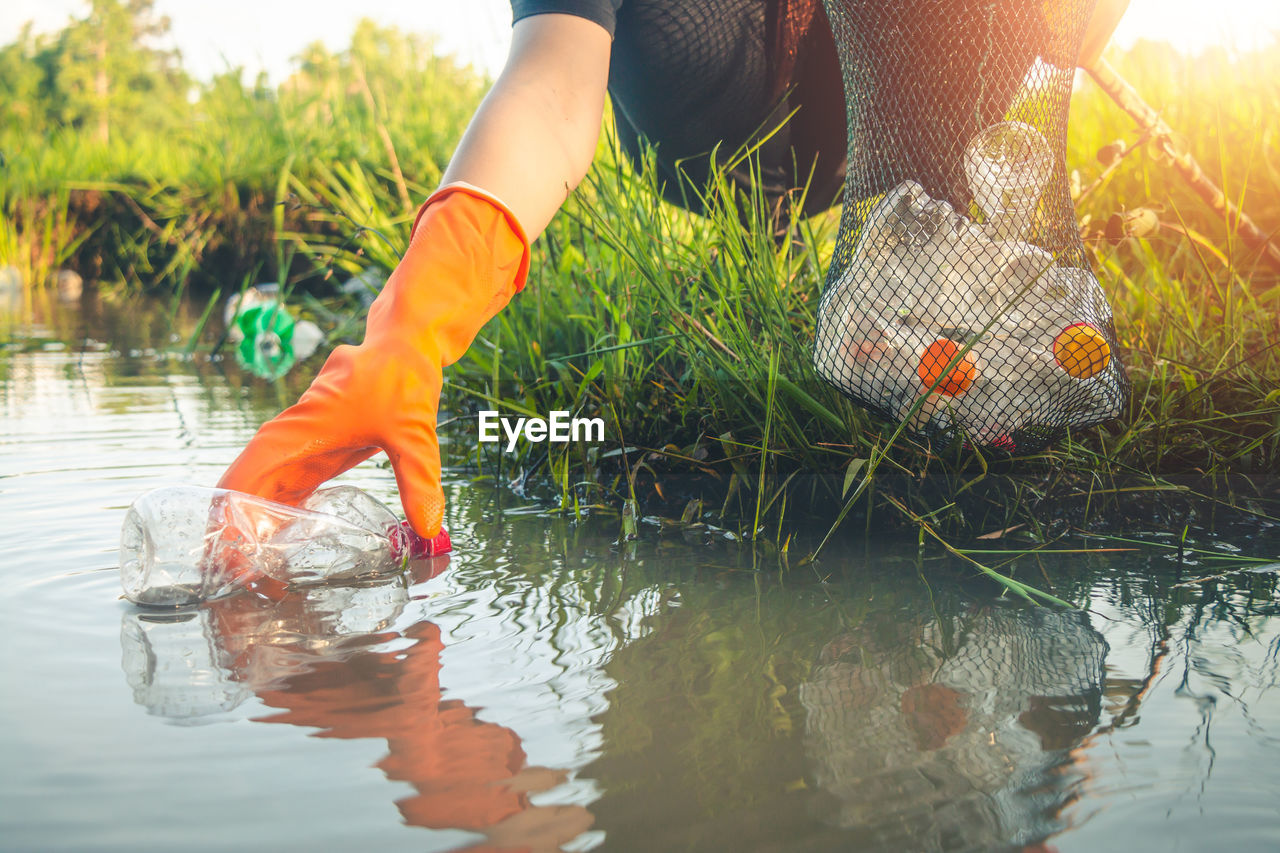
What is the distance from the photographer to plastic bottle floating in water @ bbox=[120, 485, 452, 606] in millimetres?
1317

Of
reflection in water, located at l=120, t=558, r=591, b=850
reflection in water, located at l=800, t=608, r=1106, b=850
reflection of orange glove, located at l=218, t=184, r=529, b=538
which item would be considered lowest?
reflection in water, located at l=800, t=608, r=1106, b=850

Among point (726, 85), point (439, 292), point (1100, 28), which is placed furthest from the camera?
point (726, 85)

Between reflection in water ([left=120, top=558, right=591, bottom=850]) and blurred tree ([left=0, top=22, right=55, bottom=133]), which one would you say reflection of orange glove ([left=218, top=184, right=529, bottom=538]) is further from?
blurred tree ([left=0, top=22, right=55, bottom=133])

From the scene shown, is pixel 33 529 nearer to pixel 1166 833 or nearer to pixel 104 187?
pixel 1166 833

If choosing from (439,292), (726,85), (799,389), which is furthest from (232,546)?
(726,85)

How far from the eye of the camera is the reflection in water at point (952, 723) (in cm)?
85

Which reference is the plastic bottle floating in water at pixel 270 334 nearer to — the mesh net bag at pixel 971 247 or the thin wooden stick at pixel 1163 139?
the mesh net bag at pixel 971 247

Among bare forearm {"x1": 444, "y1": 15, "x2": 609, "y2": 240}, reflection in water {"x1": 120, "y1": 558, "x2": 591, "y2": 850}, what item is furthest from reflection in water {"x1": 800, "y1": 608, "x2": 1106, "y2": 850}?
bare forearm {"x1": 444, "y1": 15, "x2": 609, "y2": 240}

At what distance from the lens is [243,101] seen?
21.7ft

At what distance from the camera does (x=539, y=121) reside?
5.21 feet

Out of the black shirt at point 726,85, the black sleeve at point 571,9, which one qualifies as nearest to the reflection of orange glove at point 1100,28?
the black shirt at point 726,85

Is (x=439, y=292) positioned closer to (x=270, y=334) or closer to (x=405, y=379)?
(x=405, y=379)

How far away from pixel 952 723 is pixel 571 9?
48.5 inches

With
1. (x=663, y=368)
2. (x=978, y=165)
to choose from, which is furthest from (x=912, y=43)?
(x=663, y=368)
